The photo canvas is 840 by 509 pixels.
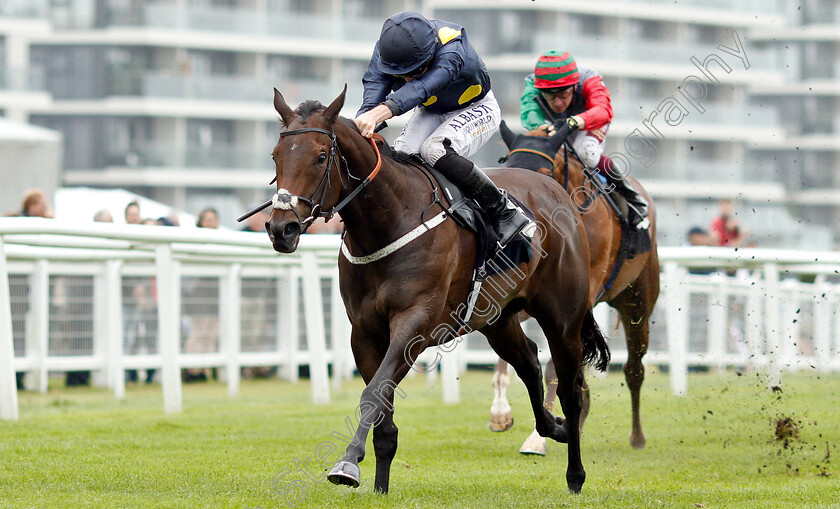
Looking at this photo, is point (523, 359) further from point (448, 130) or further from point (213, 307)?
point (213, 307)

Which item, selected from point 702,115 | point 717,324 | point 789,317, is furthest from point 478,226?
point 702,115

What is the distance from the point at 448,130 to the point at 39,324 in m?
6.27

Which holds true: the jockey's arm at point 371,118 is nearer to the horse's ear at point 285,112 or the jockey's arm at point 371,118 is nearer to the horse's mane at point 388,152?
the horse's mane at point 388,152

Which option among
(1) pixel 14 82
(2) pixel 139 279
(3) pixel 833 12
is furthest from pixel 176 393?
(3) pixel 833 12

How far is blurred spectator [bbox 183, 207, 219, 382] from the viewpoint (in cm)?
1202

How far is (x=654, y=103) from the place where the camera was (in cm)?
5147

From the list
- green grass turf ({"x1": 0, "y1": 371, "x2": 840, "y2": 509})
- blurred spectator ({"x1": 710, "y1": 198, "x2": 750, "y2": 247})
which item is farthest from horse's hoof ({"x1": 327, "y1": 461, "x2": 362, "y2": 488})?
blurred spectator ({"x1": 710, "y1": 198, "x2": 750, "y2": 247})

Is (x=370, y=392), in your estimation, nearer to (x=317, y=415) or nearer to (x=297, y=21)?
(x=317, y=415)

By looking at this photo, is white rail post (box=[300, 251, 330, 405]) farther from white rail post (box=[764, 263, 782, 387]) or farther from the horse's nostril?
the horse's nostril

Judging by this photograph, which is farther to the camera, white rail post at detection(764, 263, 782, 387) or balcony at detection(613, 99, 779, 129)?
balcony at detection(613, 99, 779, 129)

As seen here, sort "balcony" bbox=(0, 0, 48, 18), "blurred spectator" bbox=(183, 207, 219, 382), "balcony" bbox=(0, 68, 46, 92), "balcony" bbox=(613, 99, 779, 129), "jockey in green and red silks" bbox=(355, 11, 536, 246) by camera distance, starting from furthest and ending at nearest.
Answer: "balcony" bbox=(613, 99, 779, 129) < "balcony" bbox=(0, 0, 48, 18) < "balcony" bbox=(0, 68, 46, 92) < "blurred spectator" bbox=(183, 207, 219, 382) < "jockey in green and red silks" bbox=(355, 11, 536, 246)

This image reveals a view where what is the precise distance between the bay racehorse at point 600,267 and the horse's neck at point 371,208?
215 centimetres

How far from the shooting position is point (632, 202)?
8336 mm

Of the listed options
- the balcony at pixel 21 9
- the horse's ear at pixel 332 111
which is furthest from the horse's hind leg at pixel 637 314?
the balcony at pixel 21 9
